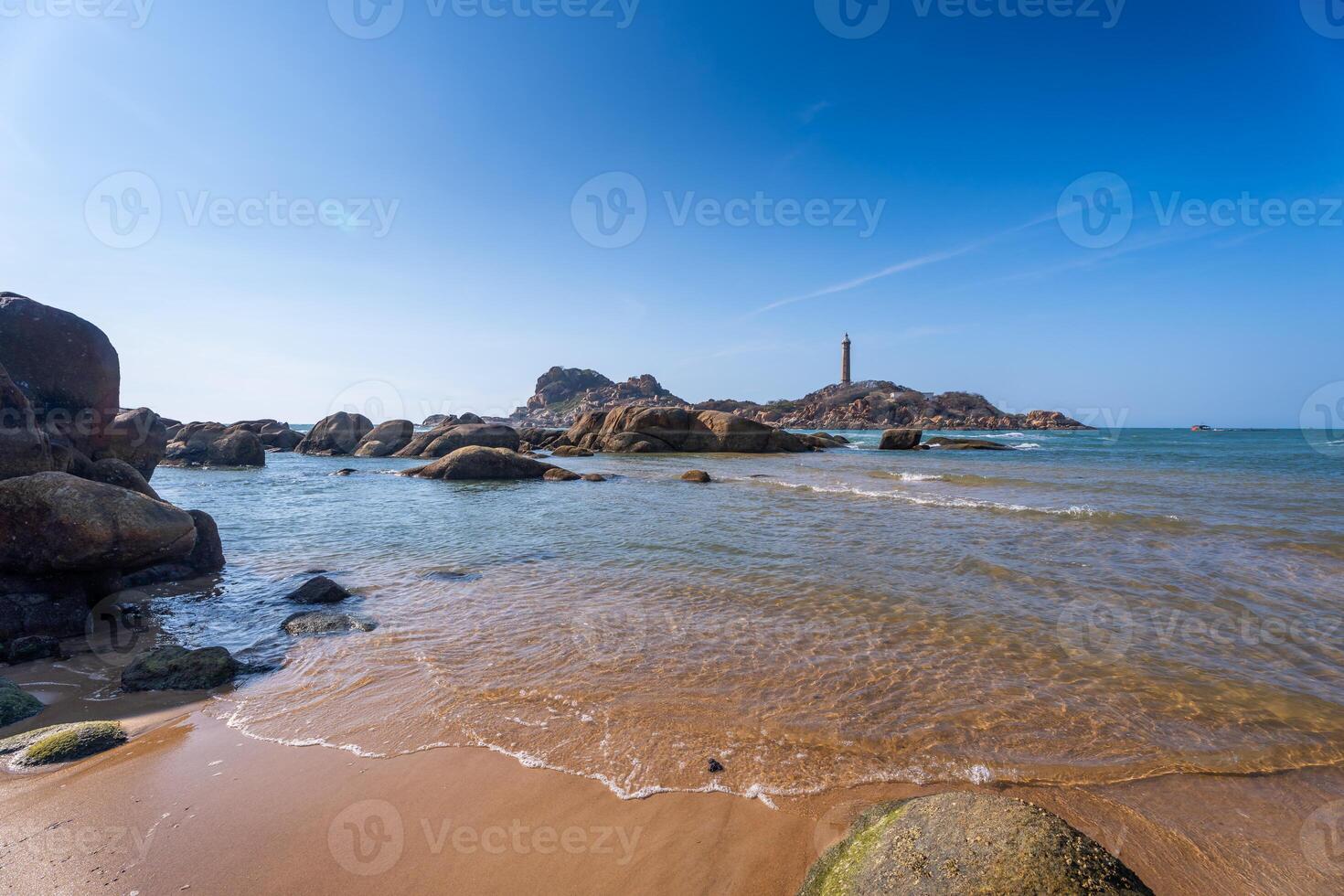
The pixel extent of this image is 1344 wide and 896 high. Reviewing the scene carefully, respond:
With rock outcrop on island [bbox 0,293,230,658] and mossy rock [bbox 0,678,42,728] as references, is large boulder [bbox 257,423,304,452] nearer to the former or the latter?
rock outcrop on island [bbox 0,293,230,658]

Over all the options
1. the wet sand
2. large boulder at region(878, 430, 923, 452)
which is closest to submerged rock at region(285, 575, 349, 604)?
the wet sand

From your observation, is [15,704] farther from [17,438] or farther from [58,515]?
[17,438]

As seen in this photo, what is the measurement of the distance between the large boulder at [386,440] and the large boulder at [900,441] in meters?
39.4

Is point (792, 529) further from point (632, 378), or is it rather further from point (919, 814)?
point (632, 378)

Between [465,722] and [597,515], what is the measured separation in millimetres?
10034

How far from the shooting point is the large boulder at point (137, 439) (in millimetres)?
11859

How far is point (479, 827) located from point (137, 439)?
1516cm

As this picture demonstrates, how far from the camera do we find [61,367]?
32.3 ft

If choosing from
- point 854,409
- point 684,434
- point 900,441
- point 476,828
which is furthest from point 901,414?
point 476,828

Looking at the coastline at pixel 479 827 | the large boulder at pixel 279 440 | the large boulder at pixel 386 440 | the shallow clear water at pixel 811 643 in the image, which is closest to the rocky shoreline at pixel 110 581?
the coastline at pixel 479 827

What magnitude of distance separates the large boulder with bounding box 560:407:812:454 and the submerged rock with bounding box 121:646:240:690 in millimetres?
36033

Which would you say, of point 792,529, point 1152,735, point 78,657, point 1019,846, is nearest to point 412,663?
point 78,657

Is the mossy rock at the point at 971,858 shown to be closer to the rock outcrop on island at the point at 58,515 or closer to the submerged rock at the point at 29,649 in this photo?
the submerged rock at the point at 29,649

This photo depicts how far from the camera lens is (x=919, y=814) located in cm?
257
